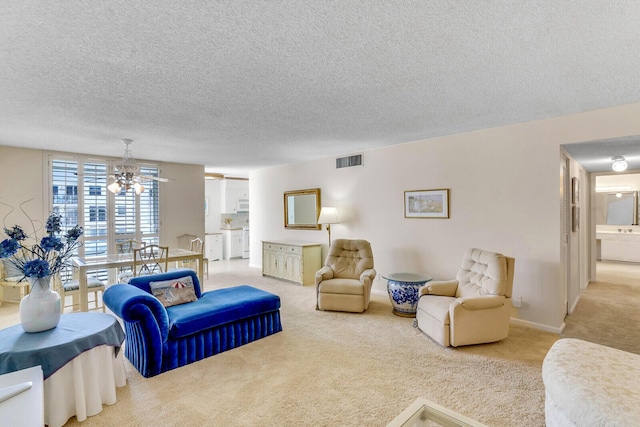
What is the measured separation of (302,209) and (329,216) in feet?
3.51

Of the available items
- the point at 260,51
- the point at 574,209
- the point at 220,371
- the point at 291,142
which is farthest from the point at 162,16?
the point at 574,209

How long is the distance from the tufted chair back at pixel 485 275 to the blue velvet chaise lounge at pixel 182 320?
7.23 feet

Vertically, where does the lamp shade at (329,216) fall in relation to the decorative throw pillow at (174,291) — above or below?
above

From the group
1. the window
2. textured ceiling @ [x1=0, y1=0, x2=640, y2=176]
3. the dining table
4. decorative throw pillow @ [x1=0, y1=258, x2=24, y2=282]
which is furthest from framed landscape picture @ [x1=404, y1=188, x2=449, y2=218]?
decorative throw pillow @ [x1=0, y1=258, x2=24, y2=282]

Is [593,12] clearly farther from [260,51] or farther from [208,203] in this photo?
[208,203]

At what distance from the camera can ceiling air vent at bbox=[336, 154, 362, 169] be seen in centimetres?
544

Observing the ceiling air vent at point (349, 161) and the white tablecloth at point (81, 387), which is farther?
the ceiling air vent at point (349, 161)

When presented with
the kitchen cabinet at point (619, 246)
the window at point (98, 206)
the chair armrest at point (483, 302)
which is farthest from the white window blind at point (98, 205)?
the kitchen cabinet at point (619, 246)

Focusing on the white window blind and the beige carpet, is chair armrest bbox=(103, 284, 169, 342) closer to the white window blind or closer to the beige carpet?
the beige carpet

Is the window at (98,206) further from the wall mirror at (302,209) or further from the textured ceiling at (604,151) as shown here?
the textured ceiling at (604,151)

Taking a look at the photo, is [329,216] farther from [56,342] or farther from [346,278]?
[56,342]

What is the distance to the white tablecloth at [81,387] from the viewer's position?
202 cm

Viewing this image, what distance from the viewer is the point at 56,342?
2100 millimetres

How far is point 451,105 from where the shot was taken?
313 centimetres
